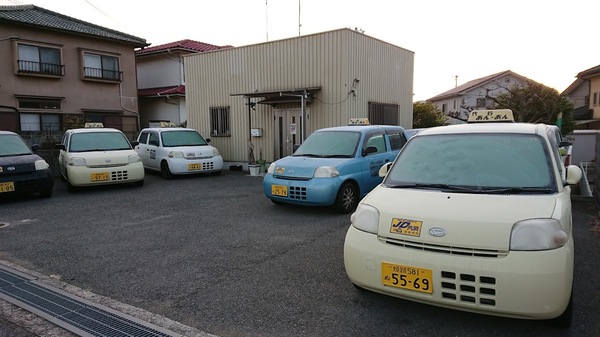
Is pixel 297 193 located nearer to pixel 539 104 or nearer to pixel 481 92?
pixel 539 104

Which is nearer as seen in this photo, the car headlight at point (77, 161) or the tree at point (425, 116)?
the car headlight at point (77, 161)

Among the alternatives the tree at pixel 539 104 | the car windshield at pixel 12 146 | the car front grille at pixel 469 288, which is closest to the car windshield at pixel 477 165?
the car front grille at pixel 469 288

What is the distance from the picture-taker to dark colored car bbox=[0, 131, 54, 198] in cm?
734

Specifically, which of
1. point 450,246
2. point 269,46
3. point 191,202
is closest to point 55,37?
point 269,46

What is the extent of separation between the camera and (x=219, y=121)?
13625 mm

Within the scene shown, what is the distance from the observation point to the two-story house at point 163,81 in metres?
20.1

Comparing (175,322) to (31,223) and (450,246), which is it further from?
(31,223)

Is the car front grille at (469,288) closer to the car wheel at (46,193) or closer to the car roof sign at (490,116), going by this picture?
the car roof sign at (490,116)

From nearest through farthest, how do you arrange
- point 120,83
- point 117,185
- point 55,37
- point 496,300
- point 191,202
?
point 496,300 < point 191,202 < point 117,185 < point 55,37 < point 120,83

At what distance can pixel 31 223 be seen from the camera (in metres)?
6.04

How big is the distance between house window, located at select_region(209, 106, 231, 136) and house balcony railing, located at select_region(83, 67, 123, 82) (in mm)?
8345

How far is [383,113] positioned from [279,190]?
22.7 feet

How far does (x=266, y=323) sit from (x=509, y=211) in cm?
189

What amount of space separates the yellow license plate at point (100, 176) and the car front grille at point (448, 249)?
783 cm
